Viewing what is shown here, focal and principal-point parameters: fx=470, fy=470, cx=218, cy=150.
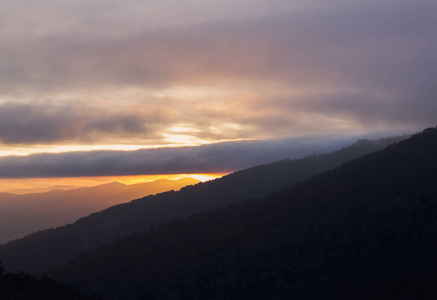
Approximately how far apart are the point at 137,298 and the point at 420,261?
5158 cm

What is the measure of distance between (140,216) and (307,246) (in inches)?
4327

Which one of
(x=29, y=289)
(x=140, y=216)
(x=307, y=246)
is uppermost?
(x=140, y=216)

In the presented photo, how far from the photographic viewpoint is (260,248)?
3708 inches

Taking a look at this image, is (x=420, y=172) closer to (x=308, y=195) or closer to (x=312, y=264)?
(x=308, y=195)

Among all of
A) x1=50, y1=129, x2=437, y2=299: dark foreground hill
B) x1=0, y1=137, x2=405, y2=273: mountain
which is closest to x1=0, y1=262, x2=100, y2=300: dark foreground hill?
x1=50, y1=129, x2=437, y2=299: dark foreground hill

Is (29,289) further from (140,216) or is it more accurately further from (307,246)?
(140,216)

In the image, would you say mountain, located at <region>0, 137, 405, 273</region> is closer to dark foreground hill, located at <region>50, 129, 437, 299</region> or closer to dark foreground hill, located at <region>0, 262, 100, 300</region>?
dark foreground hill, located at <region>50, 129, 437, 299</region>

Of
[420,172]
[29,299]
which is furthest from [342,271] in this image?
[29,299]

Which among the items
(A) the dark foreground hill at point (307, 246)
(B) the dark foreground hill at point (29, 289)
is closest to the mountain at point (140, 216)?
(A) the dark foreground hill at point (307, 246)

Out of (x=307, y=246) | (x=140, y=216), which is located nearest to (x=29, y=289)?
(x=307, y=246)

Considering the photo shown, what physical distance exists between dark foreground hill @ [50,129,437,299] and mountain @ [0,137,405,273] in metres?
46.1

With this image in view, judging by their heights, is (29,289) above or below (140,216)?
below

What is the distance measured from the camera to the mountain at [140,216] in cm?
16838

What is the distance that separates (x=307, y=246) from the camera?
8850 centimetres
